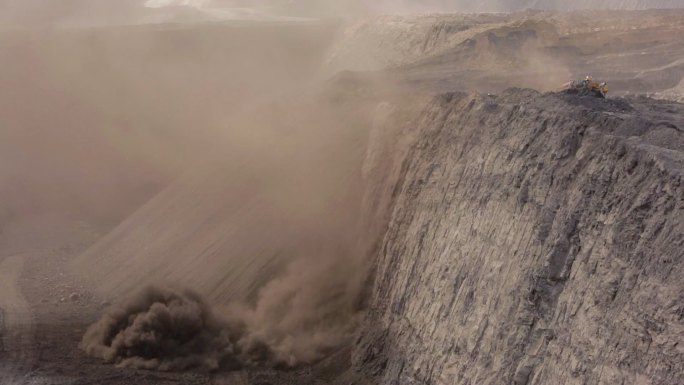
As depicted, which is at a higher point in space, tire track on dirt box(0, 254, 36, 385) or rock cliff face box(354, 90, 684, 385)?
rock cliff face box(354, 90, 684, 385)

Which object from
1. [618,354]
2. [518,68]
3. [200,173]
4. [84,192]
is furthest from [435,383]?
[84,192]

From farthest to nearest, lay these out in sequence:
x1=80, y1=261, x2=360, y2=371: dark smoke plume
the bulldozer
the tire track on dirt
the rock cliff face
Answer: x1=80, y1=261, x2=360, y2=371: dark smoke plume, the bulldozer, the tire track on dirt, the rock cliff face

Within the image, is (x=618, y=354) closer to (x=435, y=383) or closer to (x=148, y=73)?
(x=435, y=383)

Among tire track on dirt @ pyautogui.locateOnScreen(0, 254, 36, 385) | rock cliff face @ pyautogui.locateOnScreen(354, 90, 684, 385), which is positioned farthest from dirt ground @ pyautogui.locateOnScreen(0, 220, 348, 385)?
rock cliff face @ pyautogui.locateOnScreen(354, 90, 684, 385)

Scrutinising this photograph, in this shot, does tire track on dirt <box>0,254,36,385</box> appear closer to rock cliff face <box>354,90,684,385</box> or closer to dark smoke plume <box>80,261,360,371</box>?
dark smoke plume <box>80,261,360,371</box>

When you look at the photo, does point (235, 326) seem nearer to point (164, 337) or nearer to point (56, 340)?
point (164, 337)

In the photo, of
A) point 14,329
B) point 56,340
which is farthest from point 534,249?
point 14,329
